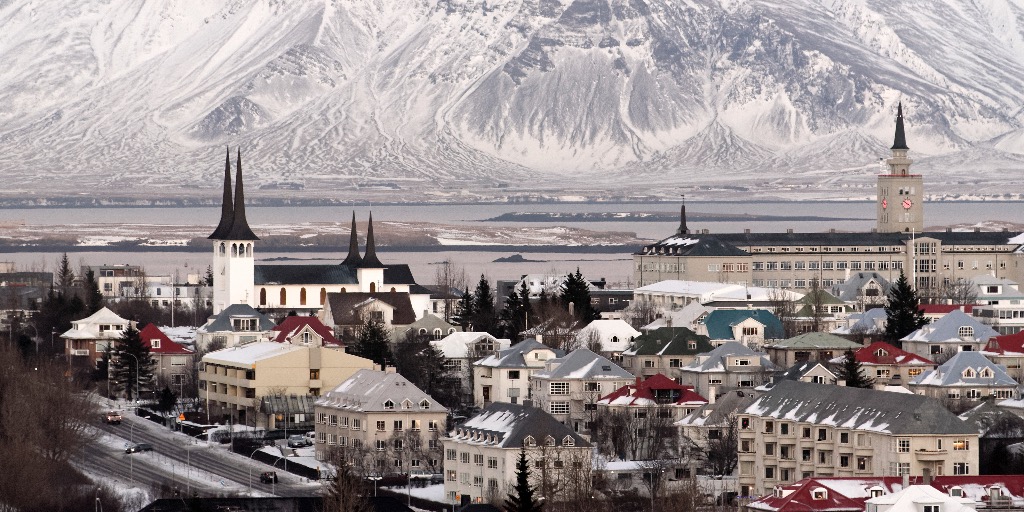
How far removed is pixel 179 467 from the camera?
273 ft

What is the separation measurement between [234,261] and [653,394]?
6176 centimetres

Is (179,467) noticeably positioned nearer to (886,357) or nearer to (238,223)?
(886,357)

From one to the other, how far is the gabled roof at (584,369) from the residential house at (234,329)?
2262cm

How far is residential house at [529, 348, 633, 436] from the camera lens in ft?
310

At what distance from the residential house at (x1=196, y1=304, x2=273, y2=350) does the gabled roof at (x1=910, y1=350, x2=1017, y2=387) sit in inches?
1337

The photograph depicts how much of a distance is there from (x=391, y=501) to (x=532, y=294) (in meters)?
78.7

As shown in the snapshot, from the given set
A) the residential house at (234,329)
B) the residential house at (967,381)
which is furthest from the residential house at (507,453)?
the residential house at (234,329)

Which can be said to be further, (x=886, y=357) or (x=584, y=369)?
(x=886, y=357)

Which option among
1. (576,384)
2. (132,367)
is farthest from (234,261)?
(576,384)

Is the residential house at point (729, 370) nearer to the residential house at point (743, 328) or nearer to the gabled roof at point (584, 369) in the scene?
the gabled roof at point (584, 369)

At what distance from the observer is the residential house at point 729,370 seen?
96.6 meters

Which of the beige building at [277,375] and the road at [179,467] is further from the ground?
the beige building at [277,375]


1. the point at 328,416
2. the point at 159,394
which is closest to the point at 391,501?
the point at 328,416

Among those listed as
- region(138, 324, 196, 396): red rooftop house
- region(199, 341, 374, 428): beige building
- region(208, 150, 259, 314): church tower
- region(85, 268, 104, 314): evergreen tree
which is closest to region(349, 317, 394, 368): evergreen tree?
region(199, 341, 374, 428): beige building
